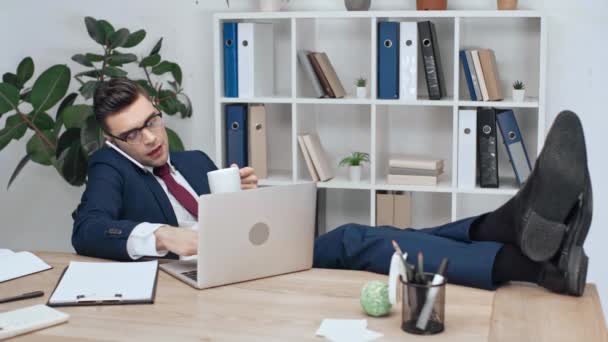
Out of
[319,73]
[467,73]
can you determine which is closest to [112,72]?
[319,73]

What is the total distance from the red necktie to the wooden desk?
0.68 m

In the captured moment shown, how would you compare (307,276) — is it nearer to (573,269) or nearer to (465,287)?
(465,287)

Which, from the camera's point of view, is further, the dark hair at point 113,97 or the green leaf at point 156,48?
the green leaf at point 156,48

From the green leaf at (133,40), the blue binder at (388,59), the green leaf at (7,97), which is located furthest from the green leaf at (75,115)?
the blue binder at (388,59)

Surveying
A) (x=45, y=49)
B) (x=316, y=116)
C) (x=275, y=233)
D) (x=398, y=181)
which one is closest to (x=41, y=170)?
(x=45, y=49)

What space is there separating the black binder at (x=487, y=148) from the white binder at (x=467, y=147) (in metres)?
0.03

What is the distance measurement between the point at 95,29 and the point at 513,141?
1.83 meters

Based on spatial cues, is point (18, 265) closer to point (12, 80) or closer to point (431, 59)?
point (12, 80)

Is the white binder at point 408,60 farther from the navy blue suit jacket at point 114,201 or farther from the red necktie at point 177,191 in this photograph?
the red necktie at point 177,191

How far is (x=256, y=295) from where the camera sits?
1791 mm

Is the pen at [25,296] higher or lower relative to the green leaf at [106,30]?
lower

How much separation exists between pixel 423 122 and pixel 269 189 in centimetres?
194

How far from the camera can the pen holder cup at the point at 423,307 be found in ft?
4.94

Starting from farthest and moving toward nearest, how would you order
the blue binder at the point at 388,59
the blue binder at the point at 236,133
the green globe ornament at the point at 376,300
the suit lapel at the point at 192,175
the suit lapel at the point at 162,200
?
the blue binder at the point at 236,133 → the blue binder at the point at 388,59 → the suit lapel at the point at 192,175 → the suit lapel at the point at 162,200 → the green globe ornament at the point at 376,300
